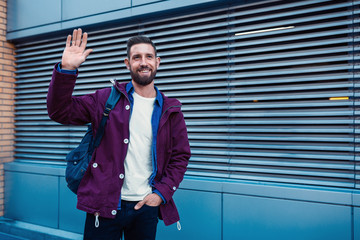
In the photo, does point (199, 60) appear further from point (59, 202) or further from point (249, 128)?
point (59, 202)

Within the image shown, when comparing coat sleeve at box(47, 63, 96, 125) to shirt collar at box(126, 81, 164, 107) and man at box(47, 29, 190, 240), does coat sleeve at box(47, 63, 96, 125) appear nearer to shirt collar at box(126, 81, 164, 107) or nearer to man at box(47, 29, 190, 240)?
man at box(47, 29, 190, 240)

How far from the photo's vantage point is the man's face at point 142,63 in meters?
2.51

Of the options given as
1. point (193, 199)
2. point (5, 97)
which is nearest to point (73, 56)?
point (193, 199)

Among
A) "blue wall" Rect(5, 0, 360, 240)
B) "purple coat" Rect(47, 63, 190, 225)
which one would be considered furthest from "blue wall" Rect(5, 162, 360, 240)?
"purple coat" Rect(47, 63, 190, 225)

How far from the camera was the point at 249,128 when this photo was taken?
12.8ft

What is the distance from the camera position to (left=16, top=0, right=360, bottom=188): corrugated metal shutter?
136 inches

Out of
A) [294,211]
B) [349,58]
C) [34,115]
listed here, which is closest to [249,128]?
[294,211]

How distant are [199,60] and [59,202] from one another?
3306 mm

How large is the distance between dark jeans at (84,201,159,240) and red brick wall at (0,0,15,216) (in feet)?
14.1

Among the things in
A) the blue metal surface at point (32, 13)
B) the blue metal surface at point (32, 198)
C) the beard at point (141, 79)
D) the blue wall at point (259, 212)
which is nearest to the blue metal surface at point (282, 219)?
the blue wall at point (259, 212)

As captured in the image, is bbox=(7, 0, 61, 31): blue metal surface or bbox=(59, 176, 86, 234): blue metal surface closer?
bbox=(59, 176, 86, 234): blue metal surface

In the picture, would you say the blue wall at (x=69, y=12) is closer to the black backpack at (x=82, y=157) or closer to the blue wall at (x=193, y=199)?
the blue wall at (x=193, y=199)

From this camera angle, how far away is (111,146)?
7.80 ft

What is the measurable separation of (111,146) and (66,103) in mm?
456
